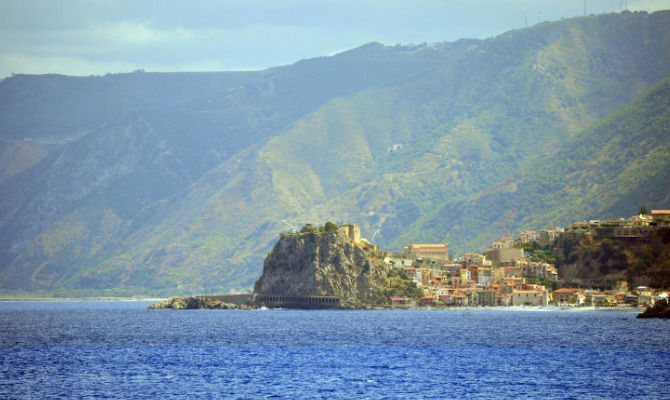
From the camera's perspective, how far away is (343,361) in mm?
104438

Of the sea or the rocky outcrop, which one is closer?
the sea

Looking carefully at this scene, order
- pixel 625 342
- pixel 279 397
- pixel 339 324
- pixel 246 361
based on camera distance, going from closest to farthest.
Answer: pixel 279 397
pixel 246 361
pixel 625 342
pixel 339 324

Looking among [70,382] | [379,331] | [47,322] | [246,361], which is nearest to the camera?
[70,382]

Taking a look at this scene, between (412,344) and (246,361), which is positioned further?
(412,344)

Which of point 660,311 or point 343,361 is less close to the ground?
point 660,311

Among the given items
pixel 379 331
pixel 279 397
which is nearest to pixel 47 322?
pixel 379 331

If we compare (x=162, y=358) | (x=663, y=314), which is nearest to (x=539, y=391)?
(x=162, y=358)

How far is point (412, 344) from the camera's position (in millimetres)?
123250

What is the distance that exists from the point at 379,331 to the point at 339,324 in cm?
1938

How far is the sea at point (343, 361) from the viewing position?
83062mm

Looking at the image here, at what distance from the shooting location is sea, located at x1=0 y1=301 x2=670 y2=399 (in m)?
83.1

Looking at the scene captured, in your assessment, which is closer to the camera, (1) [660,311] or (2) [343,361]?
(2) [343,361]

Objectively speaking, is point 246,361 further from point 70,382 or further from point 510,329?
point 510,329

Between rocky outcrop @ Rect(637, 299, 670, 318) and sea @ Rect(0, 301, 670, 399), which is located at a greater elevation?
rocky outcrop @ Rect(637, 299, 670, 318)
